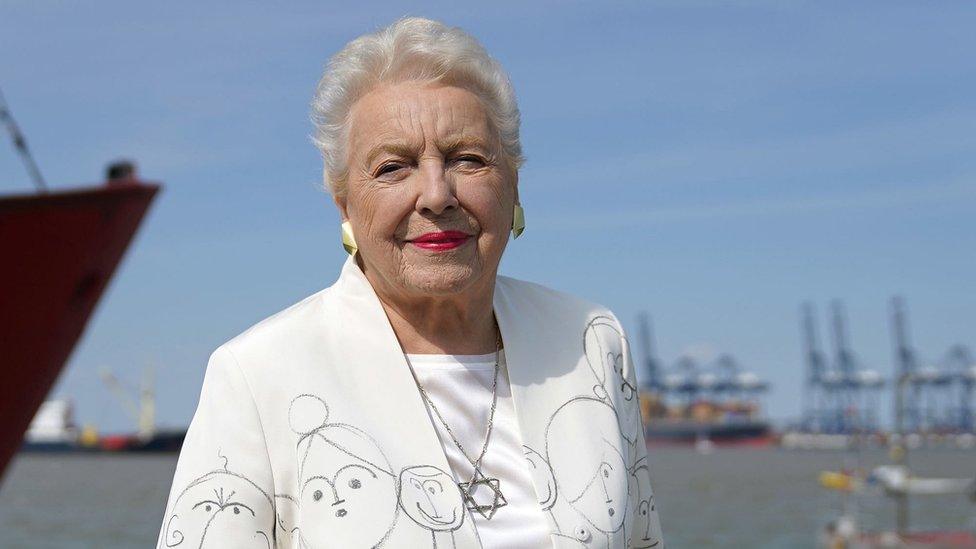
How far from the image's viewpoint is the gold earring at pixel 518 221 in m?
1.60

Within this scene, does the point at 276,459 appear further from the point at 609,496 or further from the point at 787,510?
the point at 787,510

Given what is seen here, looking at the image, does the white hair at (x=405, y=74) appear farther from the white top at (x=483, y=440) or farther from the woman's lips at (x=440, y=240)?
the white top at (x=483, y=440)

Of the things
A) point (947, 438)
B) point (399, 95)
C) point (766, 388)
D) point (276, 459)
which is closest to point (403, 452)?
point (276, 459)

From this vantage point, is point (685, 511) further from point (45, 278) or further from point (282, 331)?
point (282, 331)

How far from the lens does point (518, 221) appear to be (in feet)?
5.27

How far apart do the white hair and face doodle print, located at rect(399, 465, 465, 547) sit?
359 mm

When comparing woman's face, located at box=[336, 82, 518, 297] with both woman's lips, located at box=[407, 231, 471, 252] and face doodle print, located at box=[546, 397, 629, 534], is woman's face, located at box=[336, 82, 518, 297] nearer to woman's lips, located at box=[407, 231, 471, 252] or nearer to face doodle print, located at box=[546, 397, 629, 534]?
woman's lips, located at box=[407, 231, 471, 252]

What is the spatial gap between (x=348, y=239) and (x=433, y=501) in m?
0.35

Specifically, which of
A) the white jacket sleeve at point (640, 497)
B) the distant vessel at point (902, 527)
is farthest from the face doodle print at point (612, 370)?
the distant vessel at point (902, 527)

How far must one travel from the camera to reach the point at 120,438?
7144cm

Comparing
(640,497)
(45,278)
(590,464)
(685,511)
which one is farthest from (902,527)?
(590,464)

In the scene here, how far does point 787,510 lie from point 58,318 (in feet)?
73.6

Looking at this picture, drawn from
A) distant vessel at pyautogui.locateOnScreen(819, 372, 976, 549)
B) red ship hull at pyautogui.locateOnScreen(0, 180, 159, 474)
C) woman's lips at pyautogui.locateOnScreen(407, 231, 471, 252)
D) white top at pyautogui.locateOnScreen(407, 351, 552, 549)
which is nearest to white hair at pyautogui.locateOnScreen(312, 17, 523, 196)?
woman's lips at pyautogui.locateOnScreen(407, 231, 471, 252)

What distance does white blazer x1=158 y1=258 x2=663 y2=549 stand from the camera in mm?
1398
